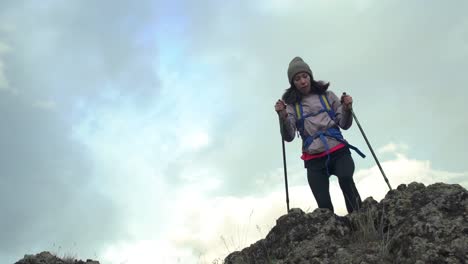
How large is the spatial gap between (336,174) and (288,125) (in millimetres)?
1095

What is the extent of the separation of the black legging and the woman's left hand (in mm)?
644

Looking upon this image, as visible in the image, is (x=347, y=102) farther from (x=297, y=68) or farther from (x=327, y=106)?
(x=297, y=68)

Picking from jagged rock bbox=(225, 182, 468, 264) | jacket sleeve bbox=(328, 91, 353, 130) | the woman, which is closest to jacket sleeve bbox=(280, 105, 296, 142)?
the woman

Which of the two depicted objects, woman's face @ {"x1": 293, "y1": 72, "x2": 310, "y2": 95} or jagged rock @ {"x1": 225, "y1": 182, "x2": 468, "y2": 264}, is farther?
woman's face @ {"x1": 293, "y1": 72, "x2": 310, "y2": 95}

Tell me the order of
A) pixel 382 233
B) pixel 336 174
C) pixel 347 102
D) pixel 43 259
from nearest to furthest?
pixel 382 233 → pixel 43 259 → pixel 336 174 → pixel 347 102

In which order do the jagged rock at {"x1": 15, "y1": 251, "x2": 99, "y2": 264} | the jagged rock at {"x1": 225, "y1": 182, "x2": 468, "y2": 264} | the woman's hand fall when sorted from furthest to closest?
the woman's hand, the jagged rock at {"x1": 15, "y1": 251, "x2": 99, "y2": 264}, the jagged rock at {"x1": 225, "y1": 182, "x2": 468, "y2": 264}

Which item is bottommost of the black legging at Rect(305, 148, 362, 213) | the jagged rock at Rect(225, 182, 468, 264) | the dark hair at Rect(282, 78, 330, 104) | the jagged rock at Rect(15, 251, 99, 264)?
the jagged rock at Rect(225, 182, 468, 264)

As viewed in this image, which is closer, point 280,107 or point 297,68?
point 280,107

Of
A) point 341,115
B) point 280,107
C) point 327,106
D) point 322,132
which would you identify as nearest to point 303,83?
point 327,106

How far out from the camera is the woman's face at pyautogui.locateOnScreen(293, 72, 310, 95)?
7766mm

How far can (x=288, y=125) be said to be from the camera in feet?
25.0

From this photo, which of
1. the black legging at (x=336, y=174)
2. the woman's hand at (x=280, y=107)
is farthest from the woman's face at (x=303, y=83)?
the black legging at (x=336, y=174)

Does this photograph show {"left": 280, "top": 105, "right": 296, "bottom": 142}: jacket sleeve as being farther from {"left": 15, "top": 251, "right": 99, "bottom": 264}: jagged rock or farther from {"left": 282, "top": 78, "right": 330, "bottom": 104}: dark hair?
{"left": 15, "top": 251, "right": 99, "bottom": 264}: jagged rock

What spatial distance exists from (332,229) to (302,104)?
284 cm
